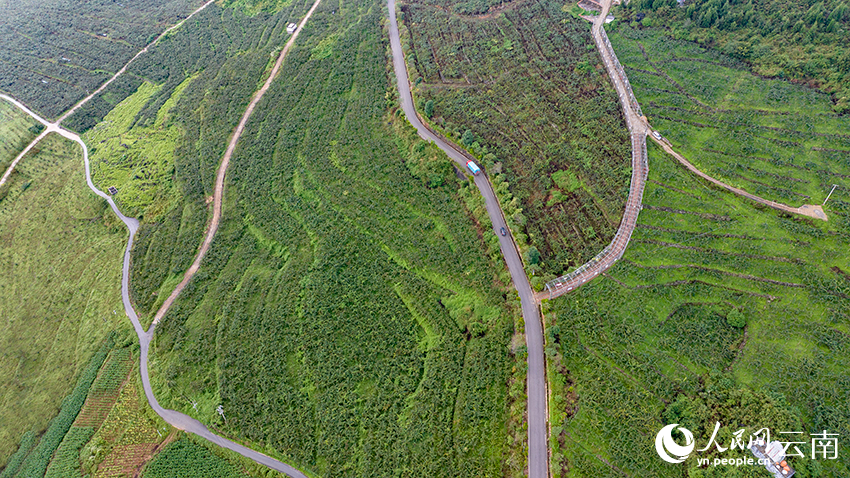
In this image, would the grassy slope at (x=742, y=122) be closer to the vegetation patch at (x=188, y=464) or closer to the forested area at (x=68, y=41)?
the vegetation patch at (x=188, y=464)

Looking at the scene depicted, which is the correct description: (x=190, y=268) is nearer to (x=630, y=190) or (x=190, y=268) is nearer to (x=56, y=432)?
(x=56, y=432)

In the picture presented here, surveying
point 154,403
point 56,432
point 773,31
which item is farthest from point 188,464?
point 773,31

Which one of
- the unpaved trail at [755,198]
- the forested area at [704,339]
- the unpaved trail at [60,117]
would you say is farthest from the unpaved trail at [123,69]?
the unpaved trail at [755,198]

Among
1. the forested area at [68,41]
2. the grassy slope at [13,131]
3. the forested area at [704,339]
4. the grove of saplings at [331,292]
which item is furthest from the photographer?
the forested area at [68,41]

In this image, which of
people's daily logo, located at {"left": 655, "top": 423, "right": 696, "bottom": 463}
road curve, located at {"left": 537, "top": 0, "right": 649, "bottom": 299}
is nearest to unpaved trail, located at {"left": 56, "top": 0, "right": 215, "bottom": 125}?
road curve, located at {"left": 537, "top": 0, "right": 649, "bottom": 299}

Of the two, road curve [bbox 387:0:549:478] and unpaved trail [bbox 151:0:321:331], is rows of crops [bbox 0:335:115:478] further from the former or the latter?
road curve [bbox 387:0:549:478]
